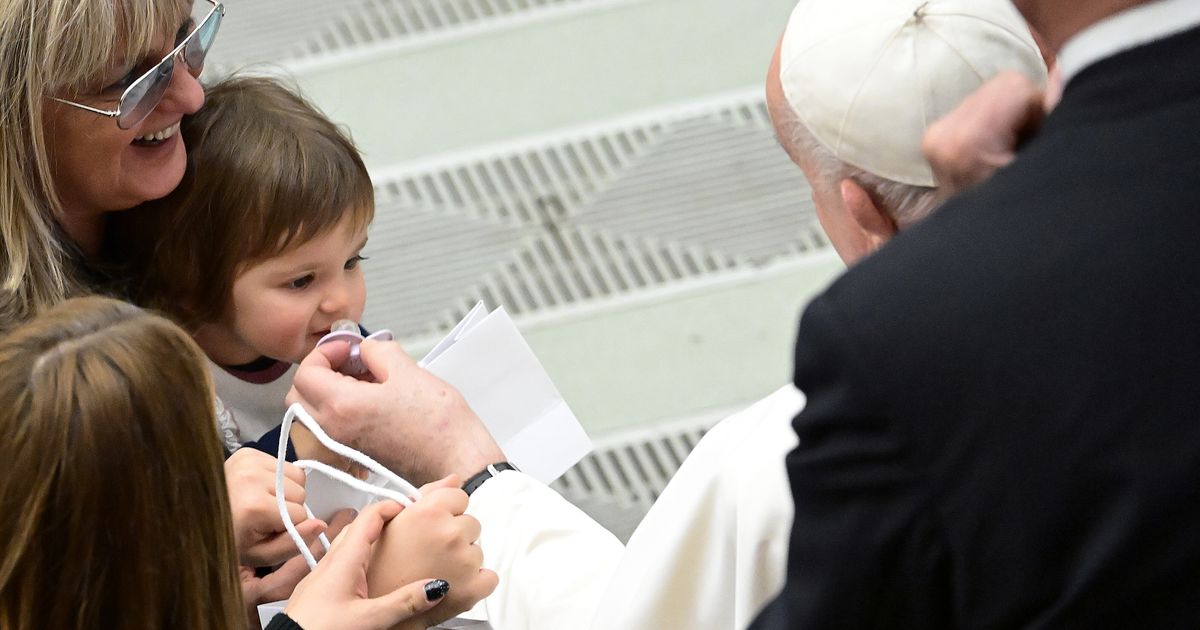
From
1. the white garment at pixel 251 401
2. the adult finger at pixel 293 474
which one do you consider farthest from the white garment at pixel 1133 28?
the white garment at pixel 251 401

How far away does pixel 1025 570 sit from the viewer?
0.98 meters

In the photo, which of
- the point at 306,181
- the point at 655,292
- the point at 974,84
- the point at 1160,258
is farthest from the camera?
the point at 655,292

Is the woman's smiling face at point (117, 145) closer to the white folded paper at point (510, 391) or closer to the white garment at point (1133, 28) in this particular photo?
the white folded paper at point (510, 391)

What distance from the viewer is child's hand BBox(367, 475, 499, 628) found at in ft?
5.29

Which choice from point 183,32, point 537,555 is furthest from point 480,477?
point 183,32

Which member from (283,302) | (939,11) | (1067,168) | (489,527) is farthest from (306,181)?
(1067,168)

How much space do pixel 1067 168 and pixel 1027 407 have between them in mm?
160

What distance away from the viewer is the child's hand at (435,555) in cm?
161

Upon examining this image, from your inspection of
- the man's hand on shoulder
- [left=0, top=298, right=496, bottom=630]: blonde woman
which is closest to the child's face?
[left=0, top=298, right=496, bottom=630]: blonde woman

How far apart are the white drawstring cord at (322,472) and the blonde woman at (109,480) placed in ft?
0.78

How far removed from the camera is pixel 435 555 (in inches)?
63.4

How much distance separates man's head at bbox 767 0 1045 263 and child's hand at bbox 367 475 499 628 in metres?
0.53

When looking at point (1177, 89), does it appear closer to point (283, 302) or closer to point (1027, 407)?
point (1027, 407)

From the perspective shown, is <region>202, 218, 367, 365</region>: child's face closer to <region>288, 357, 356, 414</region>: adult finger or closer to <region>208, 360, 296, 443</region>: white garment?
<region>208, 360, 296, 443</region>: white garment
